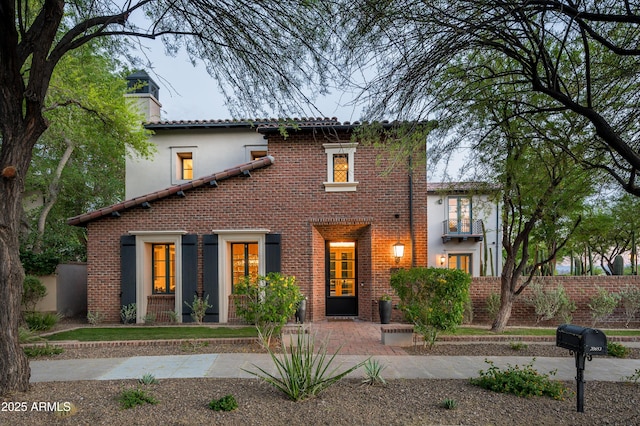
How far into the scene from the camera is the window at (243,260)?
412 inches

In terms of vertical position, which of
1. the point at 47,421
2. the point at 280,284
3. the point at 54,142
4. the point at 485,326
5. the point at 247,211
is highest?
the point at 54,142

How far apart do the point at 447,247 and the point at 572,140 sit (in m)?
16.9

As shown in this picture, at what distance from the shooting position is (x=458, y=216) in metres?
22.4

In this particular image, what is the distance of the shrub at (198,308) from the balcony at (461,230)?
16.6 meters

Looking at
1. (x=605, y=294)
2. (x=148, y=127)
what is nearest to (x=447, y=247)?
(x=605, y=294)

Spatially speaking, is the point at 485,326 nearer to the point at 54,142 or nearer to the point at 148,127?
the point at 148,127

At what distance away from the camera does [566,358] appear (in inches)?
253

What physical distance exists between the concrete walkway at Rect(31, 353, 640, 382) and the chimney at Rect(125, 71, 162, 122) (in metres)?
10.2

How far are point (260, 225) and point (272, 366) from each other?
5.07 m

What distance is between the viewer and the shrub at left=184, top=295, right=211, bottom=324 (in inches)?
386

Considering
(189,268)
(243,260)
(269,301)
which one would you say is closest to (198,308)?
(189,268)

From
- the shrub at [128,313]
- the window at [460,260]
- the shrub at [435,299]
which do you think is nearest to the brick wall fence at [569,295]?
the shrub at [435,299]

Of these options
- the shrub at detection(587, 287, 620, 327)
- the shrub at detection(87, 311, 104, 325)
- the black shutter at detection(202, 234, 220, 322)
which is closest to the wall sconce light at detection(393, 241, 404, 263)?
the black shutter at detection(202, 234, 220, 322)

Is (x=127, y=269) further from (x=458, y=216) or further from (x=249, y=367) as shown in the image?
(x=458, y=216)
